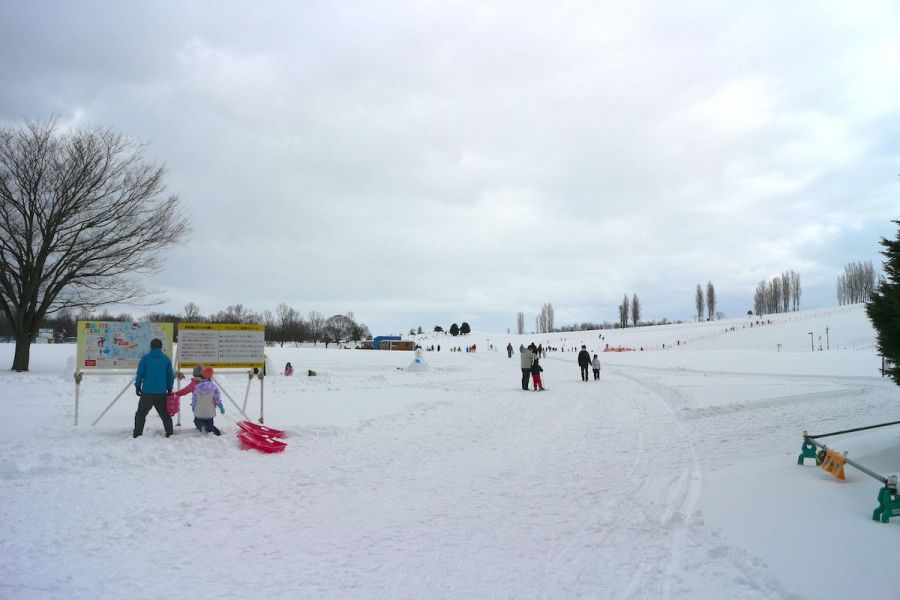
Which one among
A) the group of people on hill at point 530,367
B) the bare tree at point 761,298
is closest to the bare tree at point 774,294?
the bare tree at point 761,298

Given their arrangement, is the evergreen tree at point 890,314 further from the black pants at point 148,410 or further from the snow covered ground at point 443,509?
the black pants at point 148,410

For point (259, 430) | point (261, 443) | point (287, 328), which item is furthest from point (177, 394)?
point (287, 328)

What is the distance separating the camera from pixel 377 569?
4.94m

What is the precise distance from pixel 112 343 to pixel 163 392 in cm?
446

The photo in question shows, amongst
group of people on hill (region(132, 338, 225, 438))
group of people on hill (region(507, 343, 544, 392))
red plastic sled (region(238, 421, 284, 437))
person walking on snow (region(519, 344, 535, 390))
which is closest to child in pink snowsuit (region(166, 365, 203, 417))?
group of people on hill (region(132, 338, 225, 438))

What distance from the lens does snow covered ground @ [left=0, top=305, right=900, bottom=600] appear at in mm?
4688

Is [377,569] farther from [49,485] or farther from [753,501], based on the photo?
[49,485]

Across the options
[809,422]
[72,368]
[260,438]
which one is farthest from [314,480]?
[72,368]

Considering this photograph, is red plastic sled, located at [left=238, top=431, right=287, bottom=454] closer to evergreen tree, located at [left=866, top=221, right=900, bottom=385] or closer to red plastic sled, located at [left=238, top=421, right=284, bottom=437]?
red plastic sled, located at [left=238, top=421, right=284, bottom=437]

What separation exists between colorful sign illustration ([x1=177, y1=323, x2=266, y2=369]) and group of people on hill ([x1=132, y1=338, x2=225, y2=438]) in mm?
1792

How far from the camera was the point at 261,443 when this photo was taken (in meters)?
10.3

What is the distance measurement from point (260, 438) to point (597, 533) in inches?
268

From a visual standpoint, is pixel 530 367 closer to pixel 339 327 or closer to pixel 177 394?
pixel 177 394

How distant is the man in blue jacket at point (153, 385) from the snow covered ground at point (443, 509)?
0.42m
